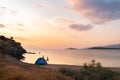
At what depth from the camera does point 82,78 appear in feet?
71.9

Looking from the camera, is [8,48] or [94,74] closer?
[94,74]

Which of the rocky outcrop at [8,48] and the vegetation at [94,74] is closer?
the vegetation at [94,74]

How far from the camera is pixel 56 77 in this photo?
1789 centimetres

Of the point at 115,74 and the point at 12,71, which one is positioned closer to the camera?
the point at 12,71

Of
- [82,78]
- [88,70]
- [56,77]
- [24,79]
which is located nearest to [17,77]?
[24,79]

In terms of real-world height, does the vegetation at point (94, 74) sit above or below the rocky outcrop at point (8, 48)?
below

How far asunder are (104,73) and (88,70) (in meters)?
1.34

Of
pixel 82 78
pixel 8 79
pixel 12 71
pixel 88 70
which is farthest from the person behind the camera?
pixel 88 70

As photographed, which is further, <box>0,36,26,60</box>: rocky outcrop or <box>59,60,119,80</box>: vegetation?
<box>0,36,26,60</box>: rocky outcrop

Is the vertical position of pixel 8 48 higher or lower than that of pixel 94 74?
higher

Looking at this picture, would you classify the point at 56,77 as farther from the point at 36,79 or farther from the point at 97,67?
the point at 97,67

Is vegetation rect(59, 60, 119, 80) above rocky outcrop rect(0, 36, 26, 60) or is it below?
below

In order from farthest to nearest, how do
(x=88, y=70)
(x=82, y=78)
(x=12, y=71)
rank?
(x=88, y=70)
(x=82, y=78)
(x=12, y=71)

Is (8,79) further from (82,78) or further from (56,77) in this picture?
(82,78)
